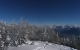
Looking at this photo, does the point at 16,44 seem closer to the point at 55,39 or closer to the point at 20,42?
the point at 20,42

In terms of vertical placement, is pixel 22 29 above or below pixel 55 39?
above

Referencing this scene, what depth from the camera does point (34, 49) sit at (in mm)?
37625

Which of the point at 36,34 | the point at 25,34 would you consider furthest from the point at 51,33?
the point at 25,34

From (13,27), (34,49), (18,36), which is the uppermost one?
(13,27)

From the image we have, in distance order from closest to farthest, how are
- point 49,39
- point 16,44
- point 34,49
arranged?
point 34,49 → point 16,44 → point 49,39

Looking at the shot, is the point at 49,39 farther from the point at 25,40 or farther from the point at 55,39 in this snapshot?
the point at 25,40

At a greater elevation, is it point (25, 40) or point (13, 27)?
point (13, 27)

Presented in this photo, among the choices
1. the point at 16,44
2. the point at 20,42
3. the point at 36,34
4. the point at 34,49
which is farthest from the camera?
the point at 36,34

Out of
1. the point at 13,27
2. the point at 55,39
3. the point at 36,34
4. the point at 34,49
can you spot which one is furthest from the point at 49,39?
the point at 34,49

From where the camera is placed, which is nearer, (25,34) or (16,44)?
(16,44)

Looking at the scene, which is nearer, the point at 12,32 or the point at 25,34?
the point at 12,32

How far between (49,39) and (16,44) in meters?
27.8

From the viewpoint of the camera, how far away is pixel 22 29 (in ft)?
176

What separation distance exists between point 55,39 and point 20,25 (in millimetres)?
26091
